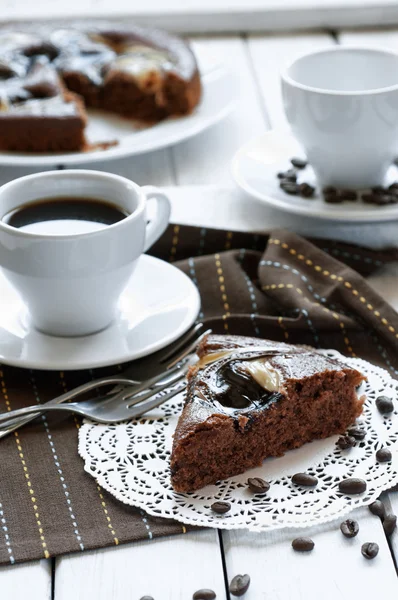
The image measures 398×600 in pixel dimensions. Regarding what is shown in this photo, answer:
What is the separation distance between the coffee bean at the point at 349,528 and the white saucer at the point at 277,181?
1013 millimetres

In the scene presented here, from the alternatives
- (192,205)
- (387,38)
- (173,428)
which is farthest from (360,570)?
(387,38)

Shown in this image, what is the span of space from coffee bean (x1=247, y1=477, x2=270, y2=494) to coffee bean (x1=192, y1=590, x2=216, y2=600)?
8.7 inches

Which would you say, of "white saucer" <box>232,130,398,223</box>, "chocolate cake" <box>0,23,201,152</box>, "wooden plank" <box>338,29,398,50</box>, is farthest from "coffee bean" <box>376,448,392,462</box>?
"wooden plank" <box>338,29,398,50</box>

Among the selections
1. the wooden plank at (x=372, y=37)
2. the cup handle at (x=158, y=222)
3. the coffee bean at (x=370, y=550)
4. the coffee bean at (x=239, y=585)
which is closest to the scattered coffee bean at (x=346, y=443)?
the coffee bean at (x=370, y=550)

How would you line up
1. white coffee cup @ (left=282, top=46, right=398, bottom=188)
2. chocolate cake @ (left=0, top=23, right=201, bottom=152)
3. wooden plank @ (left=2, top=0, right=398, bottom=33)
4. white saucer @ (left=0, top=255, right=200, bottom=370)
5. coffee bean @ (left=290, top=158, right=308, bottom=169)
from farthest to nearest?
wooden plank @ (left=2, top=0, right=398, bottom=33)
chocolate cake @ (left=0, top=23, right=201, bottom=152)
coffee bean @ (left=290, top=158, right=308, bottom=169)
white coffee cup @ (left=282, top=46, right=398, bottom=188)
white saucer @ (left=0, top=255, right=200, bottom=370)

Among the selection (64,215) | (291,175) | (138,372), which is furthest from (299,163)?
(138,372)

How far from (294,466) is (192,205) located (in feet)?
3.66

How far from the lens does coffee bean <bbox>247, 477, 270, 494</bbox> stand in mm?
1471

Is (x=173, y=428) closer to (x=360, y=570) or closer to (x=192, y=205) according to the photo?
(x=360, y=570)

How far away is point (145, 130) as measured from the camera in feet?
9.66

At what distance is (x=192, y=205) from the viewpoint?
8.19ft

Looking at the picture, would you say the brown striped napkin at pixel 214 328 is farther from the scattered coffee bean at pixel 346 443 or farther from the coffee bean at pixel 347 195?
the scattered coffee bean at pixel 346 443

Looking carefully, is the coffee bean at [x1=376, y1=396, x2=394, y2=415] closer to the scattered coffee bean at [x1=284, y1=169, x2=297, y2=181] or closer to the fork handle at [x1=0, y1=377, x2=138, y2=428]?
the fork handle at [x1=0, y1=377, x2=138, y2=428]

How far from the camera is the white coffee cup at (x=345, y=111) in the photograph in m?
2.26
